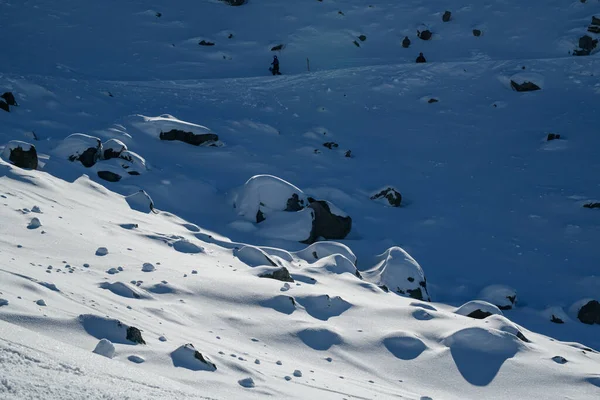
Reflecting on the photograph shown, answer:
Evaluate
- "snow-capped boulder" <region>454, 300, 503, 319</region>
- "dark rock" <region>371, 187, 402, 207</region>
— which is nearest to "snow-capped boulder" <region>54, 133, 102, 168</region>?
"dark rock" <region>371, 187, 402, 207</region>

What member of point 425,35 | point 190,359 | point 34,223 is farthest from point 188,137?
point 190,359

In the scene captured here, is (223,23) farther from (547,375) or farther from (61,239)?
(547,375)

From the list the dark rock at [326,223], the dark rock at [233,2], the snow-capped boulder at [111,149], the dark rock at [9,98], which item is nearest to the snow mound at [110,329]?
the dark rock at [326,223]

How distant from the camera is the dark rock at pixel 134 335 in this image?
5301mm

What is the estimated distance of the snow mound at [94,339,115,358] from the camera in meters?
4.74

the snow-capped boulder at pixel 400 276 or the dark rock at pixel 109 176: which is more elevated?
the dark rock at pixel 109 176

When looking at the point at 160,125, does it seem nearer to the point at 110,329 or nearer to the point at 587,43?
the point at 110,329

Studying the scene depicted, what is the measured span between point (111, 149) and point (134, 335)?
32.3ft

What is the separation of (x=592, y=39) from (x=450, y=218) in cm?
1087

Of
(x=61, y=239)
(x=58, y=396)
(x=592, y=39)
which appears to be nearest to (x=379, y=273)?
(x=61, y=239)

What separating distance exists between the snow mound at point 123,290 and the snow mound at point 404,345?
238 cm

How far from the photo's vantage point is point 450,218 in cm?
1603

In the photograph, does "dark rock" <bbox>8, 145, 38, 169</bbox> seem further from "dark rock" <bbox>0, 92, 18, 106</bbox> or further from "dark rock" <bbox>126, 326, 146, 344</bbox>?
"dark rock" <bbox>126, 326, 146, 344</bbox>

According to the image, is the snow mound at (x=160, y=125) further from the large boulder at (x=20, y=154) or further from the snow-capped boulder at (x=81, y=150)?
the large boulder at (x=20, y=154)
